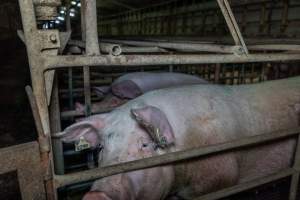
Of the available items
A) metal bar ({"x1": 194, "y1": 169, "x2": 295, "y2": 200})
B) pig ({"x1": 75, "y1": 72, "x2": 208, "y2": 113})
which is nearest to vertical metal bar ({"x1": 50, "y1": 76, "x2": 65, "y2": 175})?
pig ({"x1": 75, "y1": 72, "x2": 208, "y2": 113})

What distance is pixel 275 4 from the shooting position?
628 centimetres

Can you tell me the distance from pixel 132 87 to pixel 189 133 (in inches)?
51.1

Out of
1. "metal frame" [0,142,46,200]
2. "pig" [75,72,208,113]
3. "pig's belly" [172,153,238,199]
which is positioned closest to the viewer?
"metal frame" [0,142,46,200]

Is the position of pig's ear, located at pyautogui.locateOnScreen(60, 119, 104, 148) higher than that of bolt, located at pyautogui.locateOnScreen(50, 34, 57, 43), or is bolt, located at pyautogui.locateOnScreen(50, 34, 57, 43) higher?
bolt, located at pyautogui.locateOnScreen(50, 34, 57, 43)

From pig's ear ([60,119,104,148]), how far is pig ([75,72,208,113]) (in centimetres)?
98

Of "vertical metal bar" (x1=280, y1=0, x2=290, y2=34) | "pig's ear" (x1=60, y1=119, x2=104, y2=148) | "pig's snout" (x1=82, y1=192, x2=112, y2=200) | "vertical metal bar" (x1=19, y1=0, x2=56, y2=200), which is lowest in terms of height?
"pig's snout" (x1=82, y1=192, x2=112, y2=200)

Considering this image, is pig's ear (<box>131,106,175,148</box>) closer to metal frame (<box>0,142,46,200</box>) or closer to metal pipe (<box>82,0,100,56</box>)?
metal pipe (<box>82,0,100,56</box>)

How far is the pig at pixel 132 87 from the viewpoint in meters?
3.19

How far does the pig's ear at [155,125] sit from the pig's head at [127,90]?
1.35 meters

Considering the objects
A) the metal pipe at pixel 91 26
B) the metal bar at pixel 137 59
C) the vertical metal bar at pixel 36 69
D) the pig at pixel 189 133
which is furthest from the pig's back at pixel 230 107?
the vertical metal bar at pixel 36 69

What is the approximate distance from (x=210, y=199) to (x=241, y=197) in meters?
1.30

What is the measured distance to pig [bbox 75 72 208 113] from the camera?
3188 millimetres

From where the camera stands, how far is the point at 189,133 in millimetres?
2125

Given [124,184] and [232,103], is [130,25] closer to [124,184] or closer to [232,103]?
[232,103]
